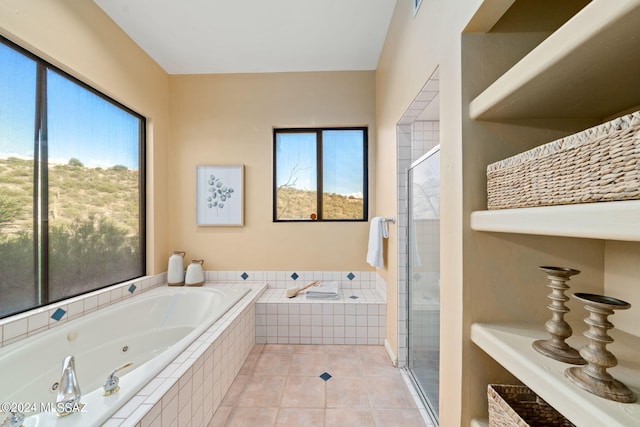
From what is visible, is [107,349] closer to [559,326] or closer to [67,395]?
[67,395]

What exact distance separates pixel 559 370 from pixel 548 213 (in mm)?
373

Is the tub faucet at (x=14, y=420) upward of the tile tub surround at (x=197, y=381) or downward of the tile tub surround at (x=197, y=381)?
upward

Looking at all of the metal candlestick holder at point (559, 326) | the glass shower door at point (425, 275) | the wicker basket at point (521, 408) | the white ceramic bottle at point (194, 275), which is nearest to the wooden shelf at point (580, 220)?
the metal candlestick holder at point (559, 326)

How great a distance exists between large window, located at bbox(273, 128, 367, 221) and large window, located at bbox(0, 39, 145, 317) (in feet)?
4.54

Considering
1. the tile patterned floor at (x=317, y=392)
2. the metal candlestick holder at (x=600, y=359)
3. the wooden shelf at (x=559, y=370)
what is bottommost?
the tile patterned floor at (x=317, y=392)

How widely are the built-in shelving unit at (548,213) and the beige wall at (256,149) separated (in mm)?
1797

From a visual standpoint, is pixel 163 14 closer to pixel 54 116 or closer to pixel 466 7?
pixel 54 116

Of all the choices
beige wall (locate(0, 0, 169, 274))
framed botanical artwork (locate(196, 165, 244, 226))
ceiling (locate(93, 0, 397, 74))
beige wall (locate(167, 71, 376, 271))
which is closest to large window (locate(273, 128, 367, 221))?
beige wall (locate(167, 71, 376, 271))

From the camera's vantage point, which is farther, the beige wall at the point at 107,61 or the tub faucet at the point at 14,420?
the beige wall at the point at 107,61

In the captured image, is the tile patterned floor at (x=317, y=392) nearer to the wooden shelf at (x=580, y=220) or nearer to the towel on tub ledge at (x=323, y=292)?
the towel on tub ledge at (x=323, y=292)

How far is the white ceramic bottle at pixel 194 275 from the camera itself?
2535mm

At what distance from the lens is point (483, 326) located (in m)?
0.85

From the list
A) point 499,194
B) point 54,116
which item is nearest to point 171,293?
point 54,116

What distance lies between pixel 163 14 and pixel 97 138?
1079 mm
